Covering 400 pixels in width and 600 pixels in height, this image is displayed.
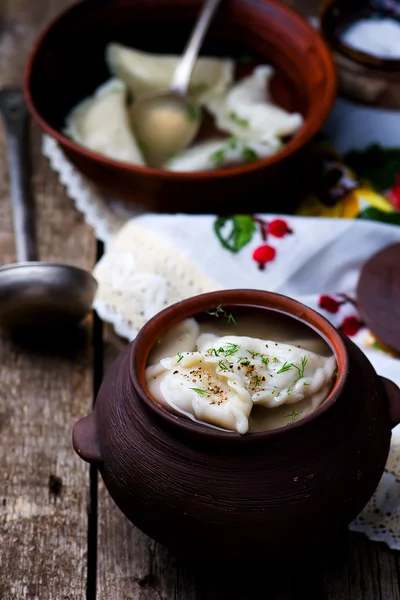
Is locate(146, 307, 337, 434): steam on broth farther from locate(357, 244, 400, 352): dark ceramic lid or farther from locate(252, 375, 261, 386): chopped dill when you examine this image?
locate(357, 244, 400, 352): dark ceramic lid

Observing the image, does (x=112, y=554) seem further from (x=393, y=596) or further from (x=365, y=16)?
(x=365, y=16)

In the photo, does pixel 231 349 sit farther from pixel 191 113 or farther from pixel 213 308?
pixel 191 113

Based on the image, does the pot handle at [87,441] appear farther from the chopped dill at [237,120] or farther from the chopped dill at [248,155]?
the chopped dill at [237,120]

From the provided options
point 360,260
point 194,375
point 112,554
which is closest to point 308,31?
point 360,260

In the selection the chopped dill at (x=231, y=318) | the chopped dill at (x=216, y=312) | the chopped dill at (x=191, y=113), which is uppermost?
the chopped dill at (x=216, y=312)

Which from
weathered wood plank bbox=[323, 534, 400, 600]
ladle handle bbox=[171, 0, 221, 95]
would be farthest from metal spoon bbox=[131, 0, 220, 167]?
weathered wood plank bbox=[323, 534, 400, 600]

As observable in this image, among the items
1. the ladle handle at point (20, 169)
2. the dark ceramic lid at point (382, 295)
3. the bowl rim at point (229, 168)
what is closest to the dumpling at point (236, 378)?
the dark ceramic lid at point (382, 295)

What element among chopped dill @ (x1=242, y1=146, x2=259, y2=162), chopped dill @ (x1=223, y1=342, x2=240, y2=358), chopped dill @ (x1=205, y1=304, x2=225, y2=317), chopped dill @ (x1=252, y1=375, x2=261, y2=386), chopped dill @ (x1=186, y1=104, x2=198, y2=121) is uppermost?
chopped dill @ (x1=223, y1=342, x2=240, y2=358)

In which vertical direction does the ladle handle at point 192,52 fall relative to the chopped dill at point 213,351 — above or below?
below
